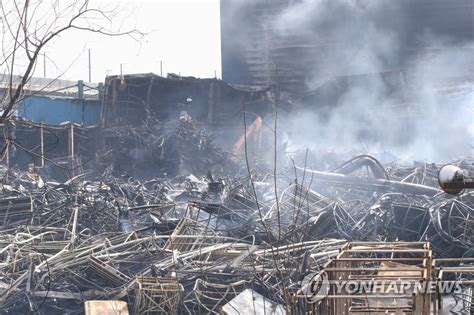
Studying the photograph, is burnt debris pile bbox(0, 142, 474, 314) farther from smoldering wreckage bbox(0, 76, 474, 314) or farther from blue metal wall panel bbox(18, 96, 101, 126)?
blue metal wall panel bbox(18, 96, 101, 126)

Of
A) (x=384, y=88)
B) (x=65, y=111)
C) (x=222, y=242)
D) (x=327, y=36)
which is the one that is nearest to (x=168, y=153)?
(x=65, y=111)

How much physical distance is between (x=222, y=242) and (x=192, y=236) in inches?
17.9

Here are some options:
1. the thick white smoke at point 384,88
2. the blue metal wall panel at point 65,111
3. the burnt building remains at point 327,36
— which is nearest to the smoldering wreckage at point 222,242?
the thick white smoke at point 384,88

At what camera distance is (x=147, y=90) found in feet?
86.7

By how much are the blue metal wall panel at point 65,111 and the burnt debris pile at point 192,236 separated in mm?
14480

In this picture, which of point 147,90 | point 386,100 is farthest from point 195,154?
point 386,100

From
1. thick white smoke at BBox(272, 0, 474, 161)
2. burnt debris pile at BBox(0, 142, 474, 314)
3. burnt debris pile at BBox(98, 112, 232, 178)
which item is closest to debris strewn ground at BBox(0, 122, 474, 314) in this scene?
burnt debris pile at BBox(0, 142, 474, 314)

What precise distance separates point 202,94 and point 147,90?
6.74ft

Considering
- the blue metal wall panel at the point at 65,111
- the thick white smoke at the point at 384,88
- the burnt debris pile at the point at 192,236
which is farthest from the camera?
the blue metal wall panel at the point at 65,111

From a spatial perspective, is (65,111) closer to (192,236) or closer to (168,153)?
(168,153)

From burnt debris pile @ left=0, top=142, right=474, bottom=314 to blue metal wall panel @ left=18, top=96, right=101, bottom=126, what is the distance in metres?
14.5

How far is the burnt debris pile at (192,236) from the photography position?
854cm

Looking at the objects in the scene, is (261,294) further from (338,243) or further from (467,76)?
(467,76)

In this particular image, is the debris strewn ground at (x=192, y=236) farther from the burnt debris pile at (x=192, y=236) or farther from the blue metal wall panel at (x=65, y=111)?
the blue metal wall panel at (x=65, y=111)
